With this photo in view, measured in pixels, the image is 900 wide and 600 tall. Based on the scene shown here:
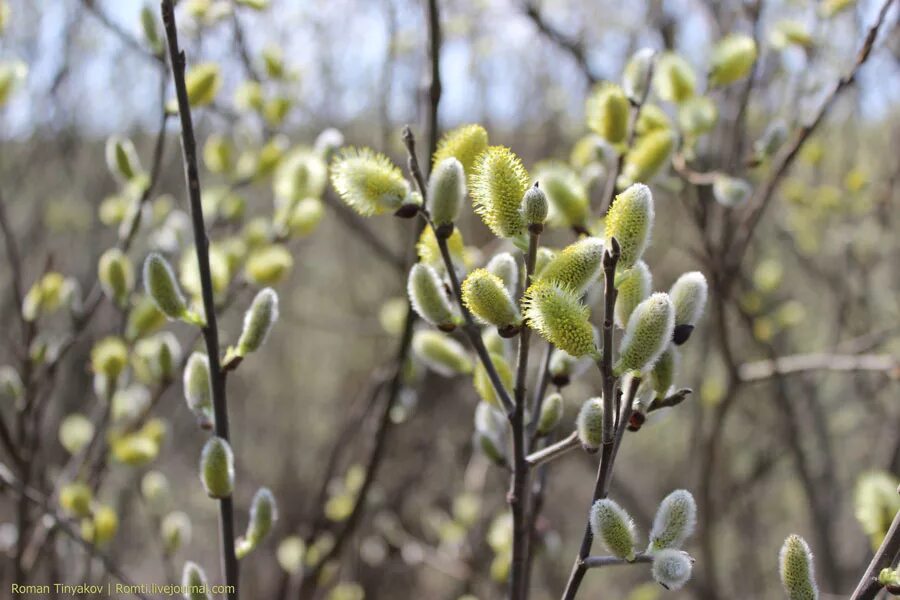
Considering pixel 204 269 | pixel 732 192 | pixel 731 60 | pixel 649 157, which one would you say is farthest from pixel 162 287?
pixel 731 60

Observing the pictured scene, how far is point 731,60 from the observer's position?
1356 millimetres

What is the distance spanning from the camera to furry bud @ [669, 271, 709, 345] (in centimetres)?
77

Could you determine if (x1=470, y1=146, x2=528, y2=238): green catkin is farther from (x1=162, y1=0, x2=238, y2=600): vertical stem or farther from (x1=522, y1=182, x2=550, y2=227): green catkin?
(x1=162, y1=0, x2=238, y2=600): vertical stem

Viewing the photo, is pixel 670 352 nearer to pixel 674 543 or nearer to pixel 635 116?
pixel 674 543

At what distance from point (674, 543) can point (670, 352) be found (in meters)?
0.18

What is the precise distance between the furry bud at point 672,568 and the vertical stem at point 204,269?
438mm

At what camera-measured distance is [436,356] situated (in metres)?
1.11

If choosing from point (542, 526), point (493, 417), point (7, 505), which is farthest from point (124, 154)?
point (7, 505)

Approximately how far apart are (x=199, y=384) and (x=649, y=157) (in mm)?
660

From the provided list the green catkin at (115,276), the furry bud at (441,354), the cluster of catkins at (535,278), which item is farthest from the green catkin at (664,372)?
the green catkin at (115,276)

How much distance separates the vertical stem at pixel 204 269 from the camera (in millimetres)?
841

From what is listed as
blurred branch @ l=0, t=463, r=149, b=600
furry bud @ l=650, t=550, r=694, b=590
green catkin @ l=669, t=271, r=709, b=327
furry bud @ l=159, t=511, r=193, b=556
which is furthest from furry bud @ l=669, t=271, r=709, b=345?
furry bud @ l=159, t=511, r=193, b=556

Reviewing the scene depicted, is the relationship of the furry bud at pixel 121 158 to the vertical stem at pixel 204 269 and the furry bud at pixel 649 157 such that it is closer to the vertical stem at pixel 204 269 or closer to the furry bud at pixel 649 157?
the vertical stem at pixel 204 269

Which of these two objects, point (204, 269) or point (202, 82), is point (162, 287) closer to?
point (204, 269)
